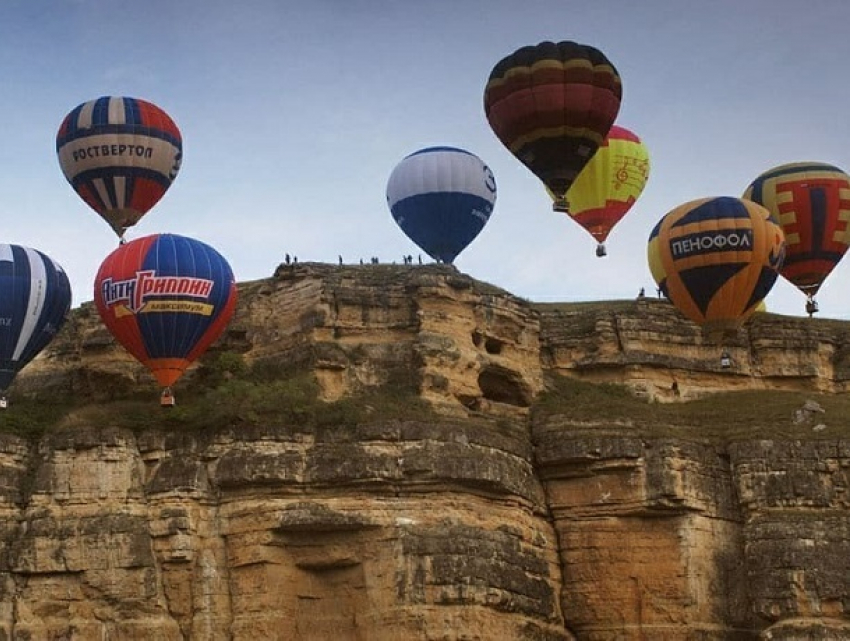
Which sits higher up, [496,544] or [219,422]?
[219,422]

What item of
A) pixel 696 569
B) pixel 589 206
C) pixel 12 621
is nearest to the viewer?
pixel 12 621

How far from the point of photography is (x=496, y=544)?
105ft

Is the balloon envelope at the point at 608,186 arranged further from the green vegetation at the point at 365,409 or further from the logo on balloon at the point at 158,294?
the logo on balloon at the point at 158,294

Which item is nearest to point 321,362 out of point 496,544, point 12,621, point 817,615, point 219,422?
point 219,422

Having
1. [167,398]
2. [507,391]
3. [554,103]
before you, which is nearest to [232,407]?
[167,398]

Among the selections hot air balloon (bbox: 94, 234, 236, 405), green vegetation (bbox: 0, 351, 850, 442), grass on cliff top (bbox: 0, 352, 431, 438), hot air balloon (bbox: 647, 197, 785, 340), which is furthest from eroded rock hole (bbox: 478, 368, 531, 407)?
hot air balloon (bbox: 94, 234, 236, 405)

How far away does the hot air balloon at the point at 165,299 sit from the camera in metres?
32.5

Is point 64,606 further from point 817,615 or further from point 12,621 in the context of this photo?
point 817,615

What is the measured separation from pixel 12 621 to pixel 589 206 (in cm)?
1493

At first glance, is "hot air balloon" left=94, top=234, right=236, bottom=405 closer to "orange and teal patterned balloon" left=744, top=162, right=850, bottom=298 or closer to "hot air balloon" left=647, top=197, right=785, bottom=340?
"hot air balloon" left=647, top=197, right=785, bottom=340

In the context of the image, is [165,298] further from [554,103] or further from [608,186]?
[608,186]

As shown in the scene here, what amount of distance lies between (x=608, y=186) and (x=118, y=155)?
10.1 metres

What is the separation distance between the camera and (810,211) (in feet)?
126

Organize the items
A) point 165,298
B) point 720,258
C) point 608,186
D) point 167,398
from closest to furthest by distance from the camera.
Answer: point 165,298, point 167,398, point 720,258, point 608,186
